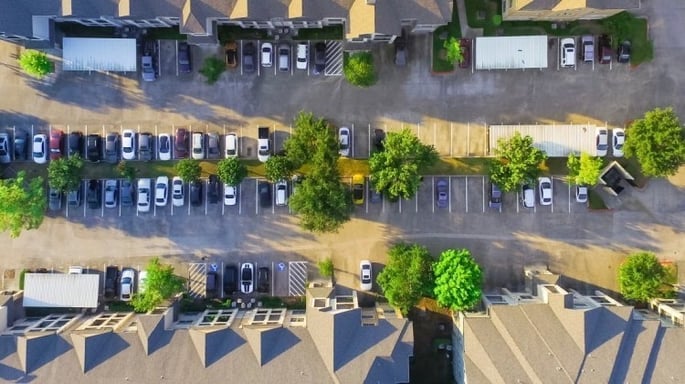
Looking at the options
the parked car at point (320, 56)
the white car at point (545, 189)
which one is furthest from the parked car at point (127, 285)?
the white car at point (545, 189)

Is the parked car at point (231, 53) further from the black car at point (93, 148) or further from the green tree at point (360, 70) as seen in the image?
the black car at point (93, 148)

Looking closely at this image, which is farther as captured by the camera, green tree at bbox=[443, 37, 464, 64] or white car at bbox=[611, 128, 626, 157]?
white car at bbox=[611, 128, 626, 157]

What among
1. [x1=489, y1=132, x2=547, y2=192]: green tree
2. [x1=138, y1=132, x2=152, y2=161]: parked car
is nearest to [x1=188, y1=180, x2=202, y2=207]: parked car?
[x1=138, y1=132, x2=152, y2=161]: parked car

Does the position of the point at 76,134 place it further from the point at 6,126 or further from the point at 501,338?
the point at 501,338

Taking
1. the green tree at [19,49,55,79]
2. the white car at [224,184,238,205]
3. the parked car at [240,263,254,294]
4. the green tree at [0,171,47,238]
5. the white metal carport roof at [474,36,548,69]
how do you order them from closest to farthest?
the green tree at [0,171,47,238]
the green tree at [19,49,55,79]
the white metal carport roof at [474,36,548,69]
the white car at [224,184,238,205]
the parked car at [240,263,254,294]

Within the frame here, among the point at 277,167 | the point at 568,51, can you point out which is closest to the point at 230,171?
the point at 277,167

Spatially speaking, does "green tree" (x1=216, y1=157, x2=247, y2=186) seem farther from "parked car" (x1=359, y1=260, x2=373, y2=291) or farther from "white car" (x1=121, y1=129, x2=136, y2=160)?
"parked car" (x1=359, y1=260, x2=373, y2=291)


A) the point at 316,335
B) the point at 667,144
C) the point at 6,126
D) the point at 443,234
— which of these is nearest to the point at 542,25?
the point at 667,144
